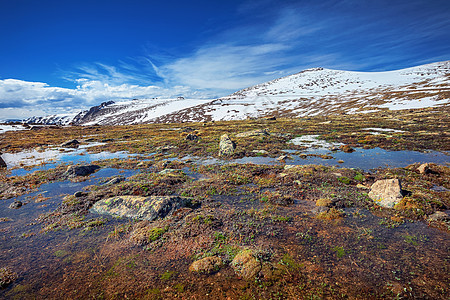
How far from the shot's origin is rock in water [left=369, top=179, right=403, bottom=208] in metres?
14.0

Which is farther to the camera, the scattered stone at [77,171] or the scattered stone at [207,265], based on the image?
the scattered stone at [77,171]

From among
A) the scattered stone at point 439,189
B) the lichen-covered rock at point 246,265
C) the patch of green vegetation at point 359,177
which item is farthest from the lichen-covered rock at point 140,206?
the scattered stone at point 439,189

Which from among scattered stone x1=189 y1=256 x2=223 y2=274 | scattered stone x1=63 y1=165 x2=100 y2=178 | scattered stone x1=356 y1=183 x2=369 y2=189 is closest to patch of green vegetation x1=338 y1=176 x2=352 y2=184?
scattered stone x1=356 y1=183 x2=369 y2=189

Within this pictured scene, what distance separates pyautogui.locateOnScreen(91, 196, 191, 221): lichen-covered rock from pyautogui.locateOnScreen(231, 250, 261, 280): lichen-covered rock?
7.15 m

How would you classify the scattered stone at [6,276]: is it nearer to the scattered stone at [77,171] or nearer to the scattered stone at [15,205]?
the scattered stone at [15,205]

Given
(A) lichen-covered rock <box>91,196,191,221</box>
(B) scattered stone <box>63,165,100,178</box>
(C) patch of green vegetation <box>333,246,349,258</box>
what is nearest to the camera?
(C) patch of green vegetation <box>333,246,349,258</box>

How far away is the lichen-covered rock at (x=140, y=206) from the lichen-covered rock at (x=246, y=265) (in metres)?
7.15

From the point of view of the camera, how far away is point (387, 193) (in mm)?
14523

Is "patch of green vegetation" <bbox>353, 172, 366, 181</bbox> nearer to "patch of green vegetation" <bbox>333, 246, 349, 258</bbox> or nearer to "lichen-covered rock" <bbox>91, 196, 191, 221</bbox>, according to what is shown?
"patch of green vegetation" <bbox>333, 246, 349, 258</bbox>

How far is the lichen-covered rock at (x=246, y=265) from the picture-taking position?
8922 millimetres

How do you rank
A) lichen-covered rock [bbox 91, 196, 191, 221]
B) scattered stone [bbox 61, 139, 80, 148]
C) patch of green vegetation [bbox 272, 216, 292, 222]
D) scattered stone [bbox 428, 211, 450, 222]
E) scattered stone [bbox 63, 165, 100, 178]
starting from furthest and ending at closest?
scattered stone [bbox 61, 139, 80, 148] < scattered stone [bbox 63, 165, 100, 178] < lichen-covered rock [bbox 91, 196, 191, 221] < patch of green vegetation [bbox 272, 216, 292, 222] < scattered stone [bbox 428, 211, 450, 222]

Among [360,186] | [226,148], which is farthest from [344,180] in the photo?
[226,148]

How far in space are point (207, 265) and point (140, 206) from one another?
8194 mm

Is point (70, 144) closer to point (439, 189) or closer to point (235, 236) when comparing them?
point (235, 236)
